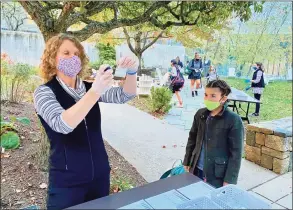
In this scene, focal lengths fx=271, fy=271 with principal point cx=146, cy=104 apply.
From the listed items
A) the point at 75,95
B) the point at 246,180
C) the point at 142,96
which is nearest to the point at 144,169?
the point at 246,180

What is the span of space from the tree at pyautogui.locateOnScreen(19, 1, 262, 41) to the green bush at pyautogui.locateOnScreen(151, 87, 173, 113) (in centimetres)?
206

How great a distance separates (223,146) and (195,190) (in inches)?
22.3

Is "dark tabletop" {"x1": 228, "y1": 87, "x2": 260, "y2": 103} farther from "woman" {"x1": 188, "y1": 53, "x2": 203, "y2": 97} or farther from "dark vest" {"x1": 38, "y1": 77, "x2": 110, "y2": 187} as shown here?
"dark vest" {"x1": 38, "y1": 77, "x2": 110, "y2": 187}

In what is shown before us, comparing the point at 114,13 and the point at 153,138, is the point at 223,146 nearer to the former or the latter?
the point at 114,13

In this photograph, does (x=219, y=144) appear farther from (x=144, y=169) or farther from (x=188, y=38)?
(x=188, y=38)

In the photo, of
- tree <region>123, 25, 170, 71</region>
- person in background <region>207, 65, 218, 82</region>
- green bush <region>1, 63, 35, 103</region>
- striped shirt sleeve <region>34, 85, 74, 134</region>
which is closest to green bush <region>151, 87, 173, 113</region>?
tree <region>123, 25, 170, 71</region>

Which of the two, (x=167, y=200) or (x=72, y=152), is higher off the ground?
(x=72, y=152)

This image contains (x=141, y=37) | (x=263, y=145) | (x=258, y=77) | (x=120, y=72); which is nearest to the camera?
(x=120, y=72)

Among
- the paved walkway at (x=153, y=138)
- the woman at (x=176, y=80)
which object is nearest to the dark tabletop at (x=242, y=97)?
the paved walkway at (x=153, y=138)

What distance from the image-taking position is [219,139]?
1.60 metres

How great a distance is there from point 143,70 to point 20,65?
76.3 inches

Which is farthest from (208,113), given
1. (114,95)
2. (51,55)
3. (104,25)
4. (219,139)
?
(104,25)

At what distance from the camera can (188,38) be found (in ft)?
12.3

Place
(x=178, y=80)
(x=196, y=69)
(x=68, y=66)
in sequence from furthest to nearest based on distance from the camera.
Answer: (x=178, y=80), (x=196, y=69), (x=68, y=66)
